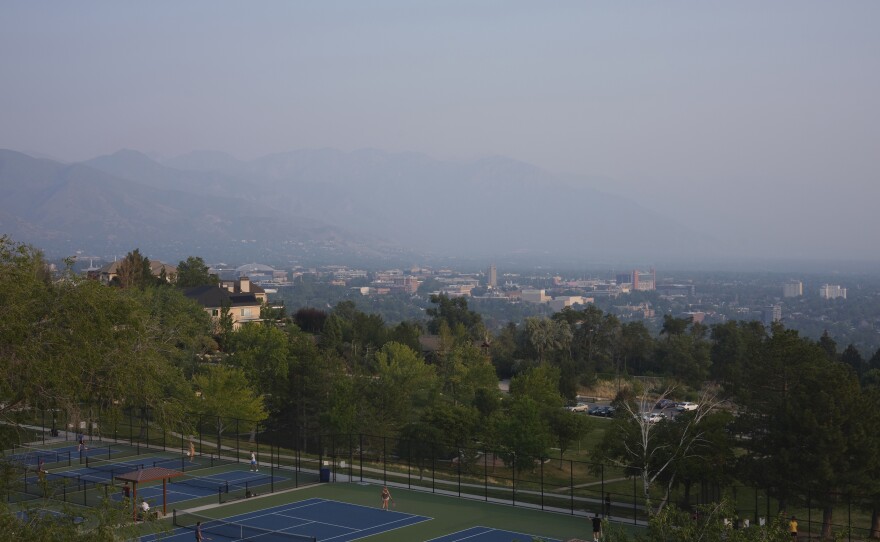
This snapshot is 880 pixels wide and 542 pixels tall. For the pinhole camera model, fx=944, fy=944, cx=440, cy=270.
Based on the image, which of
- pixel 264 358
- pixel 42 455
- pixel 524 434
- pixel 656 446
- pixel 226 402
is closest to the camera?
pixel 656 446

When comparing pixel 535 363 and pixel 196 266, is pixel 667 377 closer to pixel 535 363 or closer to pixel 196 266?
pixel 535 363

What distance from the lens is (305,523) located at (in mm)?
37438

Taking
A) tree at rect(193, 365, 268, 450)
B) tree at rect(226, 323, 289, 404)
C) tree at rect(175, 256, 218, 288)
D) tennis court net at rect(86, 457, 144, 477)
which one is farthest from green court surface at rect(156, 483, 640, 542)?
tree at rect(175, 256, 218, 288)

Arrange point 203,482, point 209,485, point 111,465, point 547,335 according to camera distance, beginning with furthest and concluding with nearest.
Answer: point 547,335
point 111,465
point 203,482
point 209,485

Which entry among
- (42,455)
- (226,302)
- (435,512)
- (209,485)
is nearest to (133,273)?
(226,302)

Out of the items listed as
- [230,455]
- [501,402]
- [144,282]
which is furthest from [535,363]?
[230,455]

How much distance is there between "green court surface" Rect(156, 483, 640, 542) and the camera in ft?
118

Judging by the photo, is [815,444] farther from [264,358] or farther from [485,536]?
[264,358]

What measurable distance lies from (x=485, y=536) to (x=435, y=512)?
4.69m

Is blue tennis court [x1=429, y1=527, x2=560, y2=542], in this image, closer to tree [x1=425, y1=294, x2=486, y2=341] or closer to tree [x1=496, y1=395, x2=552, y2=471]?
tree [x1=496, y1=395, x2=552, y2=471]

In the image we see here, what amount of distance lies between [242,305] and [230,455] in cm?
6826

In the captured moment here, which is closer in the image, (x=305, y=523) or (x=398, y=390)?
(x=305, y=523)

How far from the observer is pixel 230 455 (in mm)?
52750

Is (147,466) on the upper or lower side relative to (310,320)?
lower
